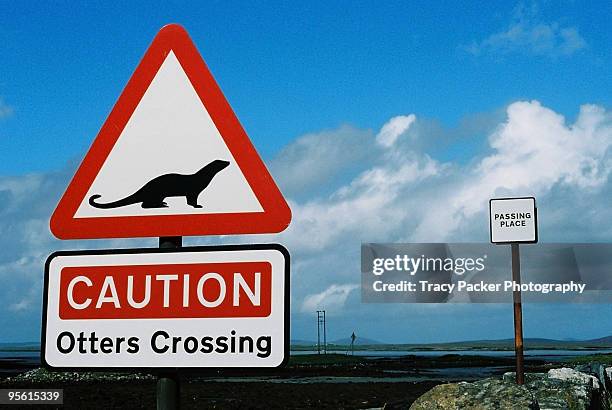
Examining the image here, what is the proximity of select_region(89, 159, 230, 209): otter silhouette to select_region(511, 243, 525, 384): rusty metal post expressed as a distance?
8.39 meters

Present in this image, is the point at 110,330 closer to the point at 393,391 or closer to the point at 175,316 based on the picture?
the point at 175,316

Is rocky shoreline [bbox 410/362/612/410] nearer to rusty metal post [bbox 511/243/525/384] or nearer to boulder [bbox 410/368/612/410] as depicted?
boulder [bbox 410/368/612/410]

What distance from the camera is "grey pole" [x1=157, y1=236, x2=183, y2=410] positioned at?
2.33 m

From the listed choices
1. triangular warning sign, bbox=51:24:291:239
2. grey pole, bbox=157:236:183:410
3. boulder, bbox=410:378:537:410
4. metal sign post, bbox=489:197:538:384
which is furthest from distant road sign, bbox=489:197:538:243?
grey pole, bbox=157:236:183:410

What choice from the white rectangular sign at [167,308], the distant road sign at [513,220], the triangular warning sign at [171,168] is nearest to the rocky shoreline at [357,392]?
the white rectangular sign at [167,308]

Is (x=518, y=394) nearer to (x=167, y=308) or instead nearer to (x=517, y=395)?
(x=517, y=395)

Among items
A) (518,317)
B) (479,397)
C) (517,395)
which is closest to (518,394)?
(517,395)

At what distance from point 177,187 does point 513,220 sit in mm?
7883

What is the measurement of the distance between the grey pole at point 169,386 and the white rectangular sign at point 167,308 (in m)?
0.04

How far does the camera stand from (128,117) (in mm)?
2490

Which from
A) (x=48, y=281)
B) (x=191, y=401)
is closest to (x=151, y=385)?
(x=191, y=401)

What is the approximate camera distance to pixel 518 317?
10445 millimetres

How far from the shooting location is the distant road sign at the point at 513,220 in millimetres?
9398

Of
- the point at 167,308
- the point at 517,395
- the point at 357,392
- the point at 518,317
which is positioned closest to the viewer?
the point at 167,308
